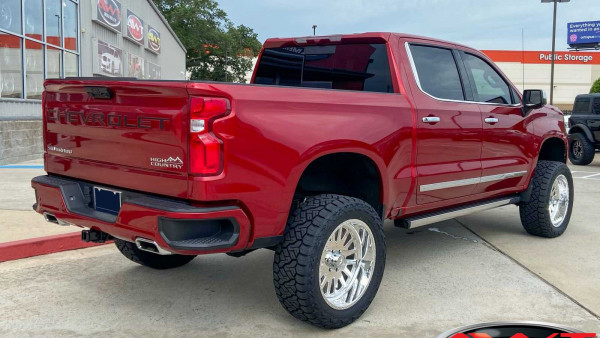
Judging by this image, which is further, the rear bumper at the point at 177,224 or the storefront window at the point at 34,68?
the storefront window at the point at 34,68

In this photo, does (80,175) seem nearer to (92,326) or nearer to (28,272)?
(92,326)

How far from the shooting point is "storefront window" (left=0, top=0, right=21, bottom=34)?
1262cm

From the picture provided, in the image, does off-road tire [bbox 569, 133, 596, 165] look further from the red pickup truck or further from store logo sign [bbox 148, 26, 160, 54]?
store logo sign [bbox 148, 26, 160, 54]

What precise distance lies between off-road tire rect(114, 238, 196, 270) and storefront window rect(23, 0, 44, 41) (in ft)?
37.7

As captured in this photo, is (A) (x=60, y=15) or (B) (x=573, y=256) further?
(A) (x=60, y=15)

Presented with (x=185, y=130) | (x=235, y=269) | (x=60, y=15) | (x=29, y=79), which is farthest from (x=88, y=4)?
(x=185, y=130)

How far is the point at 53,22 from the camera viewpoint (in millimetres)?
15773

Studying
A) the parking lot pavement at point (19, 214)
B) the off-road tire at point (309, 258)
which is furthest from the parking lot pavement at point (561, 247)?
the parking lot pavement at point (19, 214)

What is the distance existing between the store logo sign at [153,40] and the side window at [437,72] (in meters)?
25.5

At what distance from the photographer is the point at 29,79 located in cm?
1398

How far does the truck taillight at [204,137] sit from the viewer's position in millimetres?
2916

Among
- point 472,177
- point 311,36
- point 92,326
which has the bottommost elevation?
point 92,326

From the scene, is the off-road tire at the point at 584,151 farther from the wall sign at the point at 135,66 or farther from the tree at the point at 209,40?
the tree at the point at 209,40

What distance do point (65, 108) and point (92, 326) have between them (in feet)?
4.51
